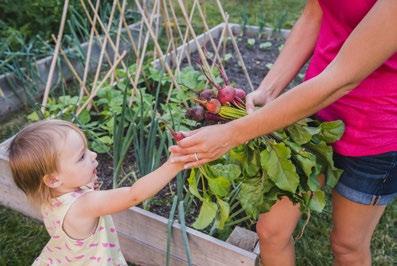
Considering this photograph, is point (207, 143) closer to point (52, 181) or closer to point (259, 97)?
point (259, 97)

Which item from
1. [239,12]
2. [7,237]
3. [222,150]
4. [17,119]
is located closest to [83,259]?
[222,150]

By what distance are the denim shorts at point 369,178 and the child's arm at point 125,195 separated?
50 centimetres

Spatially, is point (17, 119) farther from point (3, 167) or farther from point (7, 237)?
point (7, 237)

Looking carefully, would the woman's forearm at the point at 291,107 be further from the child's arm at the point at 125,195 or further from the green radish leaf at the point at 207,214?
the green radish leaf at the point at 207,214

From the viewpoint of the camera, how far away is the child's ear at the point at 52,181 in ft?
4.88

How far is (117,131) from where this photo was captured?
215 cm

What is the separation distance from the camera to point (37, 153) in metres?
1.45

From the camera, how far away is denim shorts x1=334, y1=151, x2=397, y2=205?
4.46 feet

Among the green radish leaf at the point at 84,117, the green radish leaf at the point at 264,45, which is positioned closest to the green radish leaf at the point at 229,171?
the green radish leaf at the point at 84,117

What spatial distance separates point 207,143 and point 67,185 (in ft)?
1.68

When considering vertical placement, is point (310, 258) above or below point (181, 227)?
below

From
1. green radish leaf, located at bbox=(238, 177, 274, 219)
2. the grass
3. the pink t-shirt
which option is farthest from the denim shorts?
the grass

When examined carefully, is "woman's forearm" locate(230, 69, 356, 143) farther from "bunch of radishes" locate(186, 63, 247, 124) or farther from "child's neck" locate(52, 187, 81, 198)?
"child's neck" locate(52, 187, 81, 198)

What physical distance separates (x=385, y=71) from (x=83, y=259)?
3.66 ft
